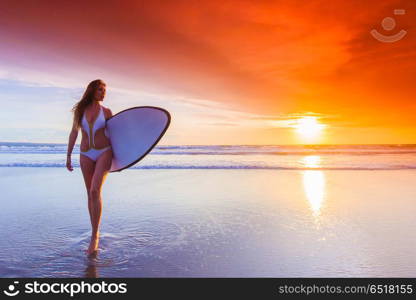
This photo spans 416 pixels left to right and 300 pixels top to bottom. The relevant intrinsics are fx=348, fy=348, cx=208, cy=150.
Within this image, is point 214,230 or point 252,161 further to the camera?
point 252,161

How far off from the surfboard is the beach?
2.91 ft

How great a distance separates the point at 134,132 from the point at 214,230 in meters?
1.46

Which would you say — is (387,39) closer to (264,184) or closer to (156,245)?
(264,184)

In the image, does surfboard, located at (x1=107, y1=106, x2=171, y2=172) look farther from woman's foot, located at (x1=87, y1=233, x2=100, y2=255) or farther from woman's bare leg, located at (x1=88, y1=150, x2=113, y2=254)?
woman's foot, located at (x1=87, y1=233, x2=100, y2=255)

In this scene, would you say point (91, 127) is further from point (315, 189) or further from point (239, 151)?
point (239, 151)

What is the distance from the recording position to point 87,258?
3186 mm

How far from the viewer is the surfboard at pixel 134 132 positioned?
3.71m

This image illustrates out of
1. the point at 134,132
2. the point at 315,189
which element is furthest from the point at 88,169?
the point at 315,189

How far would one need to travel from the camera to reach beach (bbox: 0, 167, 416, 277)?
9.77ft

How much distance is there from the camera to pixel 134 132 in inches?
152

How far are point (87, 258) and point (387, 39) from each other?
23.5ft

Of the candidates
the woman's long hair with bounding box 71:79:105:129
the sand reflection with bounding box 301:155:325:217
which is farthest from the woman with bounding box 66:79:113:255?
the sand reflection with bounding box 301:155:325:217

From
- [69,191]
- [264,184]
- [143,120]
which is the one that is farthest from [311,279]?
[69,191]

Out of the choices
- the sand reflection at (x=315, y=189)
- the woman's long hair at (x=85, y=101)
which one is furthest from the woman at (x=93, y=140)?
the sand reflection at (x=315, y=189)
